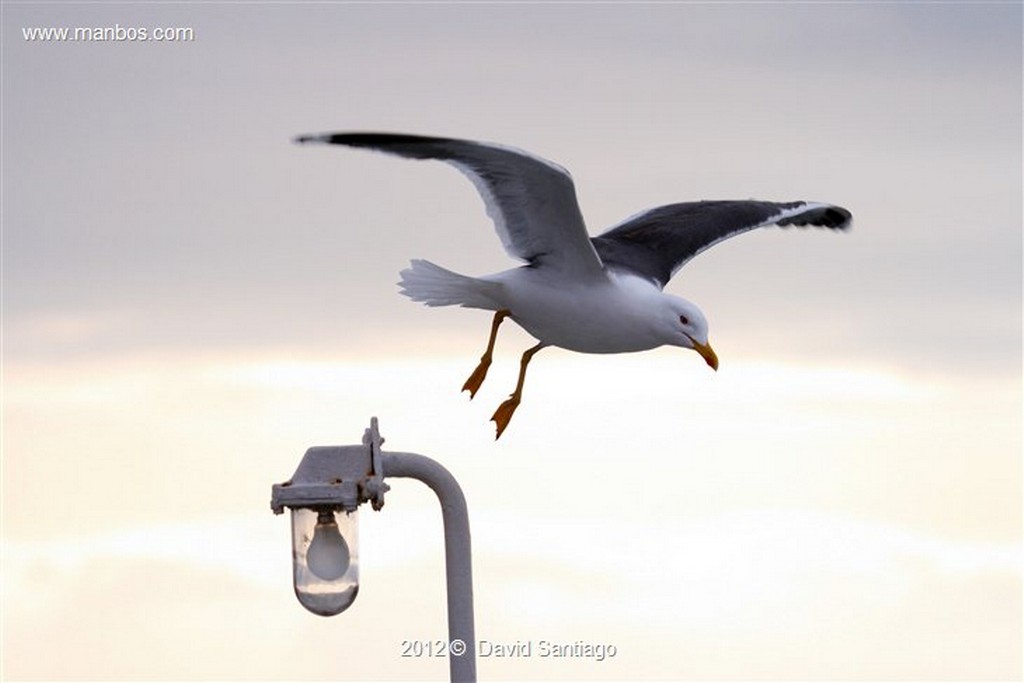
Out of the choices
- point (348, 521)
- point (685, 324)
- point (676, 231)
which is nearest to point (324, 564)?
point (348, 521)

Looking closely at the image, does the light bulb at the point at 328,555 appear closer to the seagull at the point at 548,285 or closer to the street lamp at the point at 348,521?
the street lamp at the point at 348,521

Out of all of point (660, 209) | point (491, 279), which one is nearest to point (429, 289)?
point (491, 279)

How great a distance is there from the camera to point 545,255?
42.5 ft

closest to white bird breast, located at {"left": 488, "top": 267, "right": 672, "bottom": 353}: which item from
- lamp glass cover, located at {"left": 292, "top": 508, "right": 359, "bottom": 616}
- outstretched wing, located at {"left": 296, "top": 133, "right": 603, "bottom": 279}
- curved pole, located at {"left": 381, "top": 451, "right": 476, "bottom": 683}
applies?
outstretched wing, located at {"left": 296, "top": 133, "right": 603, "bottom": 279}

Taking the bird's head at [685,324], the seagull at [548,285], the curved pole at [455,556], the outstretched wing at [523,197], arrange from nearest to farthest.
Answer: the curved pole at [455,556] → the outstretched wing at [523,197] → the seagull at [548,285] → the bird's head at [685,324]

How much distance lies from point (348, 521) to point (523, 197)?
4311 mm

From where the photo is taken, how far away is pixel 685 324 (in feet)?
43.7

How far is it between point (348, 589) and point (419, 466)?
685mm

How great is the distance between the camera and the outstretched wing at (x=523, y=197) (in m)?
11.4

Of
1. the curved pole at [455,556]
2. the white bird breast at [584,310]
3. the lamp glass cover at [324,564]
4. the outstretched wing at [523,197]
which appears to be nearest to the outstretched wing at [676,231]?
the white bird breast at [584,310]

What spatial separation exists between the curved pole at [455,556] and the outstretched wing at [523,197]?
2.69 m

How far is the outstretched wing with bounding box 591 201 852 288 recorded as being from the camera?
14.6 m

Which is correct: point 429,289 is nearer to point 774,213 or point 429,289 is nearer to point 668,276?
point 668,276

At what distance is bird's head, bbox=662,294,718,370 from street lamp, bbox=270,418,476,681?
4689 millimetres
